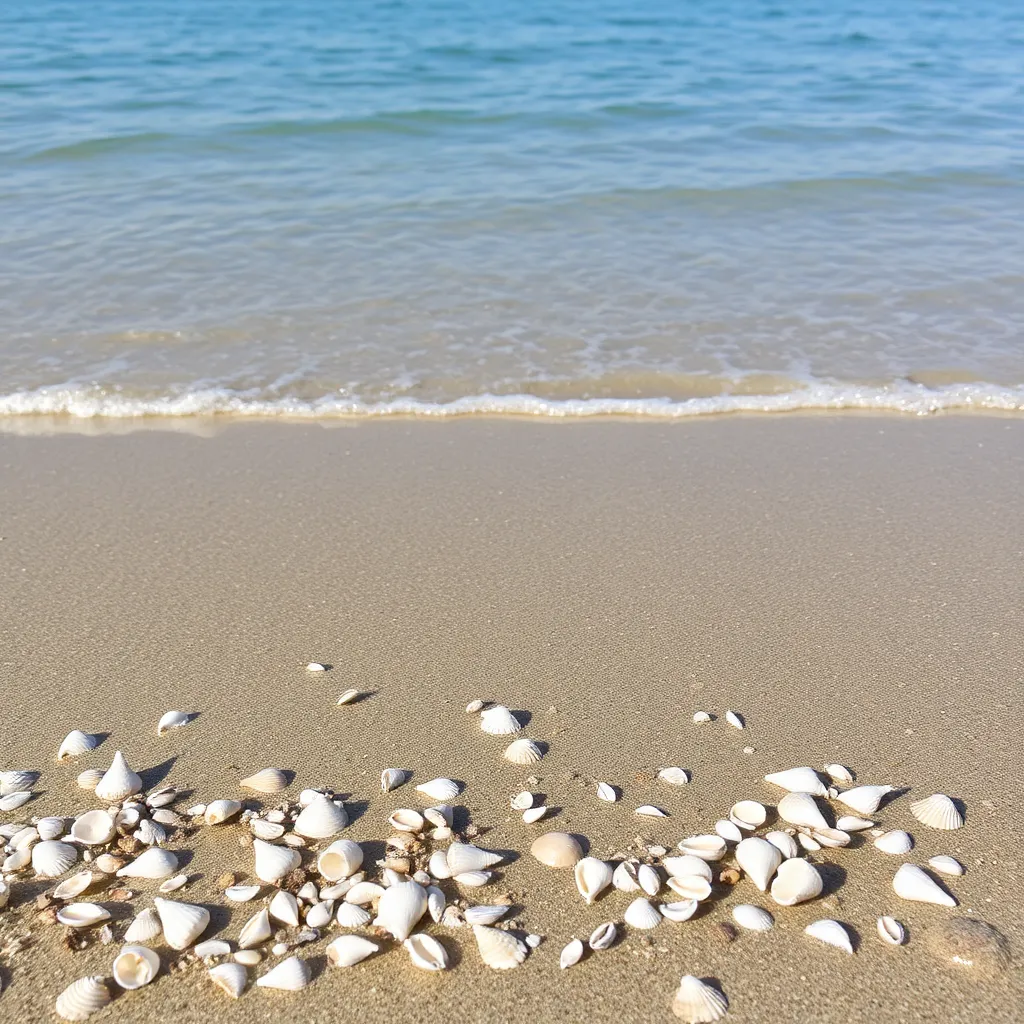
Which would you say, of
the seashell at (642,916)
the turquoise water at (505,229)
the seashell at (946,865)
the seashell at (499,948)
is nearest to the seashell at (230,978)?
the seashell at (499,948)

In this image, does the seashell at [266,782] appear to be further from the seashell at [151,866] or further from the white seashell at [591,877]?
the white seashell at [591,877]

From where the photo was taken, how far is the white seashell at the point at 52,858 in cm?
196

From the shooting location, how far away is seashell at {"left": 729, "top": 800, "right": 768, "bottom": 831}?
2104 millimetres

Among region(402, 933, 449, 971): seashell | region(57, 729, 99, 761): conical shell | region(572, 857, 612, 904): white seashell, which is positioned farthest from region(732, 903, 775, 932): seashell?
region(57, 729, 99, 761): conical shell

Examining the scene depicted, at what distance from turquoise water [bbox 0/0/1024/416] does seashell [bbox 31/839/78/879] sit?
2.59 metres

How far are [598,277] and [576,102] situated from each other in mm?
4888

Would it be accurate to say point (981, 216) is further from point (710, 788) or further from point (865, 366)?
point (710, 788)

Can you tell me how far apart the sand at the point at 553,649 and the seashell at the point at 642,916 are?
0.02 m

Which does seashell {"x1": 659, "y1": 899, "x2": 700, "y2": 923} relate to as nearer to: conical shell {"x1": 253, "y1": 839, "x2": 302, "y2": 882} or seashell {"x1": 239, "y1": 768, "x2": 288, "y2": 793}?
conical shell {"x1": 253, "y1": 839, "x2": 302, "y2": 882}

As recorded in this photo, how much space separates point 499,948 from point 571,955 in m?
0.13

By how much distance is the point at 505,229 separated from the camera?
652 centimetres

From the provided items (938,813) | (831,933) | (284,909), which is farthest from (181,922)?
(938,813)

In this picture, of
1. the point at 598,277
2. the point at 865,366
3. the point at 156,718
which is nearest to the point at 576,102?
the point at 598,277

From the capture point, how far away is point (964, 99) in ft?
33.3
